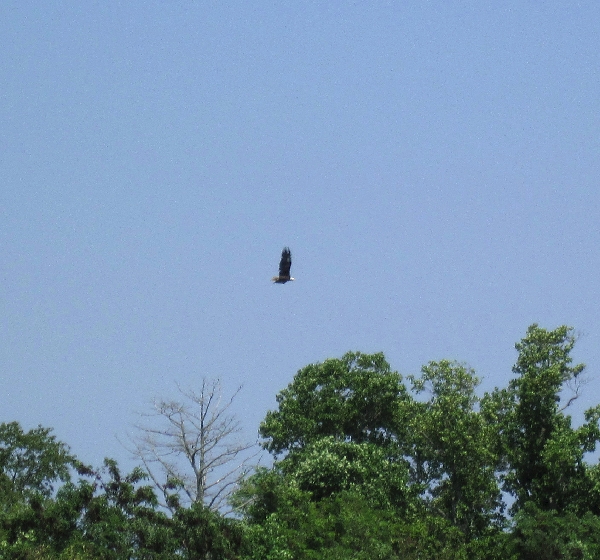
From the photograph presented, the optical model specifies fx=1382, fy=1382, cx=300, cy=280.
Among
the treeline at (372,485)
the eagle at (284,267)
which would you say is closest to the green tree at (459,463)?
the treeline at (372,485)

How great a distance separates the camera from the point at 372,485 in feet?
151

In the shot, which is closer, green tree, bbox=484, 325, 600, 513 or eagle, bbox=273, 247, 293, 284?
eagle, bbox=273, 247, 293, 284

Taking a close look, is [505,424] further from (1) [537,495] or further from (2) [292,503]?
(2) [292,503]

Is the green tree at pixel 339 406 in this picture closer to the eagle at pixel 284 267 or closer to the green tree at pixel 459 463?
the green tree at pixel 459 463

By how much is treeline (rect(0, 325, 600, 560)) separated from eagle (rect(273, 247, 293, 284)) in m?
6.35

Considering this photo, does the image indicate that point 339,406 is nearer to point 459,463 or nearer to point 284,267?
point 459,463

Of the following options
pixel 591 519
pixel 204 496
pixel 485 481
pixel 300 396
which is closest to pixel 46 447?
pixel 300 396

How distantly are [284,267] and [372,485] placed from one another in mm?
11719

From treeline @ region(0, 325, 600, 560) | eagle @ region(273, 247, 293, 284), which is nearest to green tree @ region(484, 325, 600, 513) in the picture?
treeline @ region(0, 325, 600, 560)

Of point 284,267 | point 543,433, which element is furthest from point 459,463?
point 284,267

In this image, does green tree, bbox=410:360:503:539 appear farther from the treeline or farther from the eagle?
the eagle

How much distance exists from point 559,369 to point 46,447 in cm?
2063

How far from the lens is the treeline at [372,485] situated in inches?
1421

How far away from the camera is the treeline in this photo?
3609 cm
